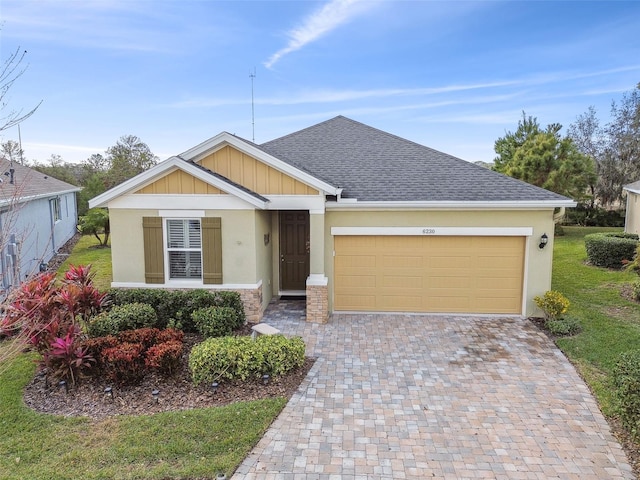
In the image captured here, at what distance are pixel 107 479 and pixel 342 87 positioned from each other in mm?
20400

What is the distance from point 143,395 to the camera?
684 centimetres

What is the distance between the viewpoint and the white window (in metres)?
10.6

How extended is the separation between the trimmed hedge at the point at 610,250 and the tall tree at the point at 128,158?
1194 inches

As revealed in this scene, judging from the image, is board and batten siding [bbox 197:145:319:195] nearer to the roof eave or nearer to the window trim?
the roof eave

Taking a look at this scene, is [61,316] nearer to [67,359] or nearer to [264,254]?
[67,359]

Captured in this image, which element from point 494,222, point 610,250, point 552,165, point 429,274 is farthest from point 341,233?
point 552,165

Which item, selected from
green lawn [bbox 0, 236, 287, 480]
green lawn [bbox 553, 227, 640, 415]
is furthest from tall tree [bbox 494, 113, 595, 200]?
green lawn [bbox 0, 236, 287, 480]

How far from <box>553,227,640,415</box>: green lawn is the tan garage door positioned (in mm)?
2050

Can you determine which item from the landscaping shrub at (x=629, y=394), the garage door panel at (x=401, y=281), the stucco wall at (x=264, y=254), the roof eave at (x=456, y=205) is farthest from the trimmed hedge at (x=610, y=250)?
the stucco wall at (x=264, y=254)

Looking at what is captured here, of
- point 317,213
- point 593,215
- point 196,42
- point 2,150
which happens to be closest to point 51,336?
point 2,150

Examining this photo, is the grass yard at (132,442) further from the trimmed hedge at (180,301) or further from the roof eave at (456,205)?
the roof eave at (456,205)

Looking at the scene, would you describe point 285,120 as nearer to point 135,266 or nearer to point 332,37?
point 332,37

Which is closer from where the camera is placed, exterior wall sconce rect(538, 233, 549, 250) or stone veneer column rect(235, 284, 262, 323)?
stone veneer column rect(235, 284, 262, 323)

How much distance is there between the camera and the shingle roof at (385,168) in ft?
37.6
